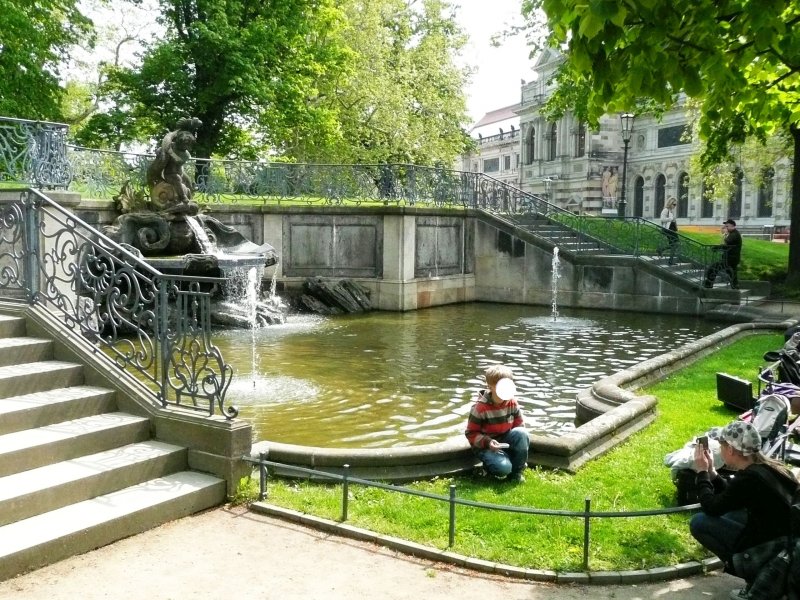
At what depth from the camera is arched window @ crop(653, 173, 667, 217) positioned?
2591 inches

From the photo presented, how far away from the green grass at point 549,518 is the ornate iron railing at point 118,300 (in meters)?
1.24

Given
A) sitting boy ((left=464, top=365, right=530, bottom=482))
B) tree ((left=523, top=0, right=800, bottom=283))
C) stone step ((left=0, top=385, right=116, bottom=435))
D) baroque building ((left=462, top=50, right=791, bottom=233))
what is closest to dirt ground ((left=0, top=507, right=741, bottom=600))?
stone step ((left=0, top=385, right=116, bottom=435))

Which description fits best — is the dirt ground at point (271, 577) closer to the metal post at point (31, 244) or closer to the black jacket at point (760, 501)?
the black jacket at point (760, 501)

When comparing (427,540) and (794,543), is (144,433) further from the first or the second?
(794,543)

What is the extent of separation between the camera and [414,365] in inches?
504

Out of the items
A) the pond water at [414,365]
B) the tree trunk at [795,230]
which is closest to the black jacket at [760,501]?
the pond water at [414,365]

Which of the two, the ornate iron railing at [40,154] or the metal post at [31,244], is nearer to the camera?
the metal post at [31,244]

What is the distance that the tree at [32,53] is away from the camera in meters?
25.9

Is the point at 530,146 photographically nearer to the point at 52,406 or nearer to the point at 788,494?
the point at 52,406

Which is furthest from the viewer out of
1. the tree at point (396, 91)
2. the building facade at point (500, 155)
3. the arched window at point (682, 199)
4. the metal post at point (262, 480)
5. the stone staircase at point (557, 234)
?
the building facade at point (500, 155)

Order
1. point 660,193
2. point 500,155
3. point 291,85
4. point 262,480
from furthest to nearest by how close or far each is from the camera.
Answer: point 500,155, point 660,193, point 291,85, point 262,480

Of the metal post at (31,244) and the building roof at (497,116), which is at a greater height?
the building roof at (497,116)

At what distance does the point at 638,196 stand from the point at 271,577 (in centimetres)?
6910

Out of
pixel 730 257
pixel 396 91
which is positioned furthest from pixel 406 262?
pixel 396 91
